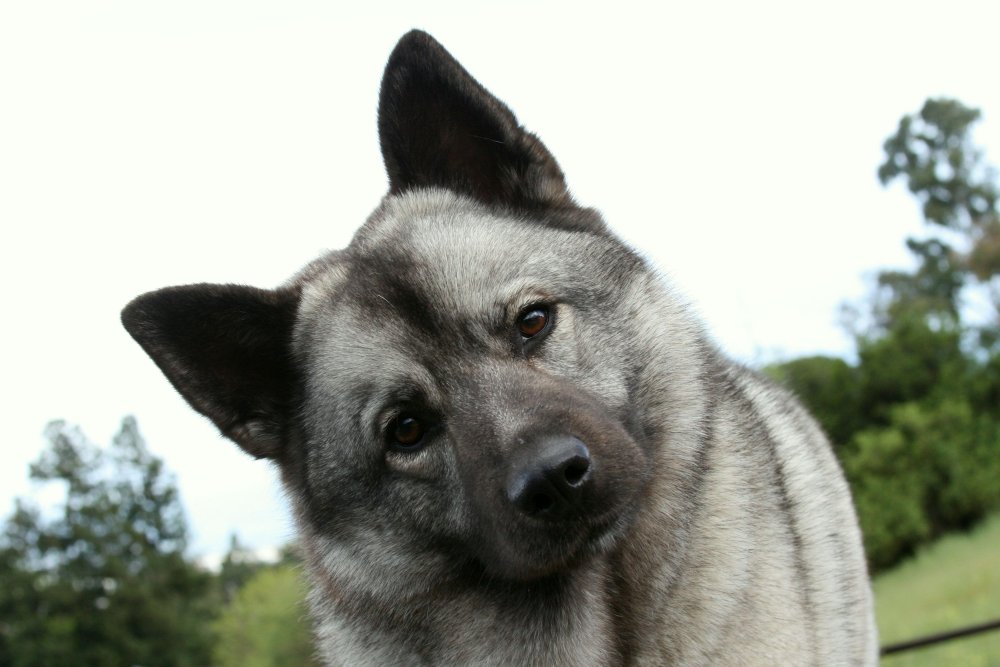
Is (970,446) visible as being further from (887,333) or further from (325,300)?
(325,300)

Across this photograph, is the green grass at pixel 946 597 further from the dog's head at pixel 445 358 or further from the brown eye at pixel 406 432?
the brown eye at pixel 406 432

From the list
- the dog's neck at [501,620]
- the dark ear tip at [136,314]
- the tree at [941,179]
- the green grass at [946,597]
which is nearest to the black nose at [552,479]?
the dog's neck at [501,620]

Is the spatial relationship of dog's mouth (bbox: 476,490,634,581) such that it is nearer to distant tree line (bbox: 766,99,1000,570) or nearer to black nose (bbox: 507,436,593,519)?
black nose (bbox: 507,436,593,519)

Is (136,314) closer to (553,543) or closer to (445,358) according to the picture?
(445,358)

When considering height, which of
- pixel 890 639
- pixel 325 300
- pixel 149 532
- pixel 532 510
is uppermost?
pixel 325 300

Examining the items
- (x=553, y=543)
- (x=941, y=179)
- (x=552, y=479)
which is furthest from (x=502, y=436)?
(x=941, y=179)

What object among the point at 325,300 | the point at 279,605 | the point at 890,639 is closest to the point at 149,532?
the point at 279,605

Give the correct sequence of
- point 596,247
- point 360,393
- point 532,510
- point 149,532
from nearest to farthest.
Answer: point 532,510 < point 360,393 < point 596,247 < point 149,532

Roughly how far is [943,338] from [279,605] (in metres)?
17.9

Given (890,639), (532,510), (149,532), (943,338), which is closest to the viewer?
(532,510)

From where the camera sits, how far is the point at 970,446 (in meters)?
19.4

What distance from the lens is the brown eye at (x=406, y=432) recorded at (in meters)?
2.92

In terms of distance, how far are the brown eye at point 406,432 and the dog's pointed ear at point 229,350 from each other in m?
0.72

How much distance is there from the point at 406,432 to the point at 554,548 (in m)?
0.68
